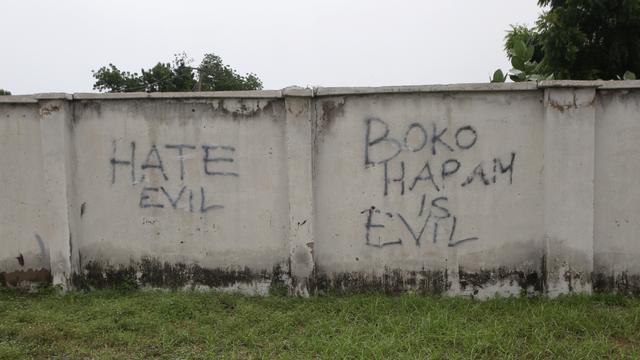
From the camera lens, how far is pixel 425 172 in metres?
4.75

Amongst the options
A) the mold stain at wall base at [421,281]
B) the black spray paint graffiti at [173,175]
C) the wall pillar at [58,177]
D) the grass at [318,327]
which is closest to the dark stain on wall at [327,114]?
the black spray paint graffiti at [173,175]

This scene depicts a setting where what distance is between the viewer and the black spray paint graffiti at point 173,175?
493 cm

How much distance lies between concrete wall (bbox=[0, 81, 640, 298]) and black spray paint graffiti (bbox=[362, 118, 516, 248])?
0.04 ft

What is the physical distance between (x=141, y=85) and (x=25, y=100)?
26.5 meters

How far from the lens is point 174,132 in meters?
4.95

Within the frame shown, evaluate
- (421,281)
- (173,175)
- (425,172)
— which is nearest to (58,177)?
(173,175)

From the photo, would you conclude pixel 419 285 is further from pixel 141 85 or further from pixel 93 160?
pixel 141 85

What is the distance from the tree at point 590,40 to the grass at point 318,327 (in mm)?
4896

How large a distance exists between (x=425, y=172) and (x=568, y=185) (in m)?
1.21

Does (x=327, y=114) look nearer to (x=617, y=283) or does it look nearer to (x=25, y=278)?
(x=617, y=283)

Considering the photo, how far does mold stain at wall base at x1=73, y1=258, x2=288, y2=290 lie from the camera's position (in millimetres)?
5004

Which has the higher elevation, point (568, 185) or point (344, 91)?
point (344, 91)

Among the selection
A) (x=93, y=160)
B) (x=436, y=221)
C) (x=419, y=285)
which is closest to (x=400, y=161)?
(x=436, y=221)

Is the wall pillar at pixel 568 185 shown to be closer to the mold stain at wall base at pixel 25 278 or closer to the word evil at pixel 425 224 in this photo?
the word evil at pixel 425 224
